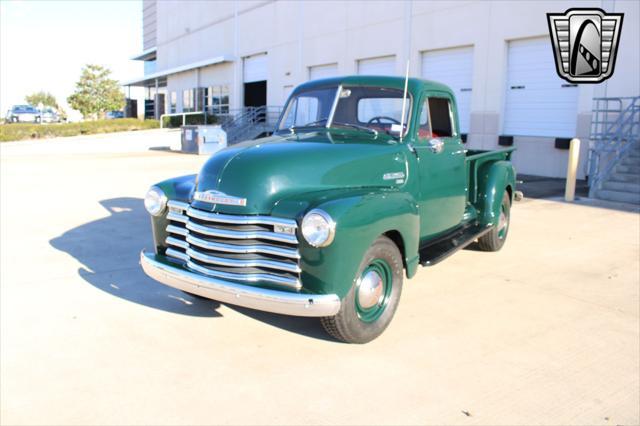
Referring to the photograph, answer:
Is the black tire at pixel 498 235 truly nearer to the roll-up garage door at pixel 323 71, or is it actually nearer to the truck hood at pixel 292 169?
the truck hood at pixel 292 169

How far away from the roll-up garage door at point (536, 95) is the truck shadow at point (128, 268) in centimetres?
1120

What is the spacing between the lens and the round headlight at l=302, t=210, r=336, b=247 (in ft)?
11.1

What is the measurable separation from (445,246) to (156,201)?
2569 millimetres

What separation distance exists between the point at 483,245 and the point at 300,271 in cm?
371

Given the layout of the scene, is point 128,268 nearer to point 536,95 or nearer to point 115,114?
point 536,95

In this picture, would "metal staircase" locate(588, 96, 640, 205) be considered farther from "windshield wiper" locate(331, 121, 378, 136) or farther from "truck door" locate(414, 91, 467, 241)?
"windshield wiper" locate(331, 121, 378, 136)

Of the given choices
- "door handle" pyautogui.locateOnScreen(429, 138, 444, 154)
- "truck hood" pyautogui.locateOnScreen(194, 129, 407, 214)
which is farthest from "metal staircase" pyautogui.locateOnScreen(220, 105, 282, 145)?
"truck hood" pyautogui.locateOnScreen(194, 129, 407, 214)

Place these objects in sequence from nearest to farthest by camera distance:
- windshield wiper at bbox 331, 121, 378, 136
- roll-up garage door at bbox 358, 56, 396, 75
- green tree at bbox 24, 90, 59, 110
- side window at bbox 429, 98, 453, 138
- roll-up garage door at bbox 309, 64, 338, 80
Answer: windshield wiper at bbox 331, 121, 378, 136 → side window at bbox 429, 98, 453, 138 → roll-up garage door at bbox 358, 56, 396, 75 → roll-up garage door at bbox 309, 64, 338, 80 → green tree at bbox 24, 90, 59, 110

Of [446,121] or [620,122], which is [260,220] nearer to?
[446,121]

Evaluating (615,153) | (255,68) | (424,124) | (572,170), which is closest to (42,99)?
(255,68)

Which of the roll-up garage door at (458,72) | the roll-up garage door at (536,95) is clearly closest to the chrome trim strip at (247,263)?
the roll-up garage door at (536,95)

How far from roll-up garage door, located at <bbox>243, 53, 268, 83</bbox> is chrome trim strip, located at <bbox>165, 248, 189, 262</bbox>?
24759 mm

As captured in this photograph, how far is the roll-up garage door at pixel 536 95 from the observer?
47.8 ft

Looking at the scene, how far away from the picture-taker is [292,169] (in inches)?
152
